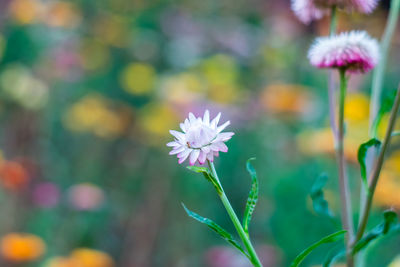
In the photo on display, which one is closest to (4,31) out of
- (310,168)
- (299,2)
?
(310,168)

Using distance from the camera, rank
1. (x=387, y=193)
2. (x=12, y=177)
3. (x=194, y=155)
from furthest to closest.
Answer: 1. (x=12, y=177)
2. (x=387, y=193)
3. (x=194, y=155)

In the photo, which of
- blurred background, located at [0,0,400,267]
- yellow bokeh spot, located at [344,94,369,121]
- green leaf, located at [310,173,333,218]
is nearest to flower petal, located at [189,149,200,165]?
green leaf, located at [310,173,333,218]

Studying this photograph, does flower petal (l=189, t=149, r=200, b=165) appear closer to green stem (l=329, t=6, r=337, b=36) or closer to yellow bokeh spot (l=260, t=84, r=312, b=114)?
green stem (l=329, t=6, r=337, b=36)

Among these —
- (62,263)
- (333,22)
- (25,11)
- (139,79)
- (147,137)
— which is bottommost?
(62,263)

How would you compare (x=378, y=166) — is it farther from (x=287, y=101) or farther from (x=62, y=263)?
(x=287, y=101)

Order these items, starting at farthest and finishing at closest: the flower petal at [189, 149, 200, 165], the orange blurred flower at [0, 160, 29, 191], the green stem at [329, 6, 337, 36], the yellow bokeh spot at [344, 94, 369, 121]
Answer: the yellow bokeh spot at [344, 94, 369, 121] < the orange blurred flower at [0, 160, 29, 191] < the green stem at [329, 6, 337, 36] < the flower petal at [189, 149, 200, 165]

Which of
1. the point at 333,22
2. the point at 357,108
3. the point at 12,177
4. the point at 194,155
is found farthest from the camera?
the point at 357,108

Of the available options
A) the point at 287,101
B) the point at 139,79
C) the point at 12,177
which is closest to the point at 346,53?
the point at 12,177
